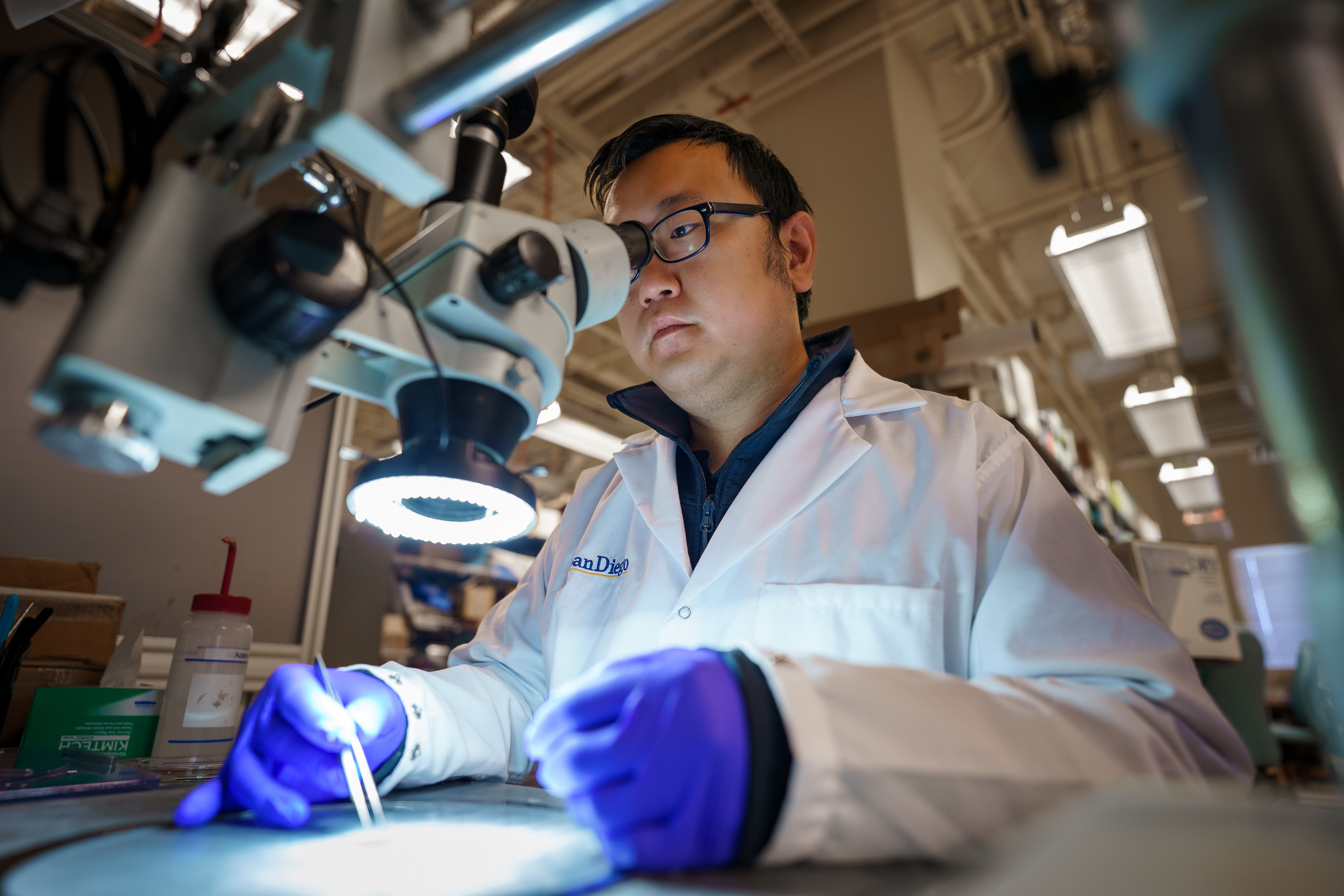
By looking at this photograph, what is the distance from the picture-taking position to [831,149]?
9.71 ft

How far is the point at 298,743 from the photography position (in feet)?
2.50

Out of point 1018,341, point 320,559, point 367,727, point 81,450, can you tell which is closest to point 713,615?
point 367,727

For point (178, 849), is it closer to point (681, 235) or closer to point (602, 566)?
point (602, 566)

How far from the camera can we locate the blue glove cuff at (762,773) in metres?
0.48

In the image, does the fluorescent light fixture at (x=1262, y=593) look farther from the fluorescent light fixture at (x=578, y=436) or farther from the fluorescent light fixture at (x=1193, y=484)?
the fluorescent light fixture at (x=578, y=436)

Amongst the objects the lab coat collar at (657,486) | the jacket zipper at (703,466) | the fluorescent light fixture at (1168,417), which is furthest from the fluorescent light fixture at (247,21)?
the fluorescent light fixture at (1168,417)

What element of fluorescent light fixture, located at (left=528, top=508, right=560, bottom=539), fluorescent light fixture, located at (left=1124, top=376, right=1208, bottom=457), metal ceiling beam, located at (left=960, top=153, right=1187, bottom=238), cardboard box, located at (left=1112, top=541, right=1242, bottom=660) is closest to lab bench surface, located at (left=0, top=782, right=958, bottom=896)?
cardboard box, located at (left=1112, top=541, right=1242, bottom=660)

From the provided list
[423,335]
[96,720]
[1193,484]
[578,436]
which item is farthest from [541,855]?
[1193,484]

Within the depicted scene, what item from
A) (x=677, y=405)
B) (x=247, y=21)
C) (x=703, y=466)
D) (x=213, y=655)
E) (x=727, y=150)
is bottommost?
(x=213, y=655)

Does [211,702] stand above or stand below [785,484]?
below

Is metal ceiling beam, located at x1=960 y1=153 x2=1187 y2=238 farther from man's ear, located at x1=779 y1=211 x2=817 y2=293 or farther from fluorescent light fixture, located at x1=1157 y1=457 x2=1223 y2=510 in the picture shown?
man's ear, located at x1=779 y1=211 x2=817 y2=293

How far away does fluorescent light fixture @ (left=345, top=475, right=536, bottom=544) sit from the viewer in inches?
22.6

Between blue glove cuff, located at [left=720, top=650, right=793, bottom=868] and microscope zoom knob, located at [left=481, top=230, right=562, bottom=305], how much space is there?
0.36m

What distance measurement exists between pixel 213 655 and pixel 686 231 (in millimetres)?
1063
